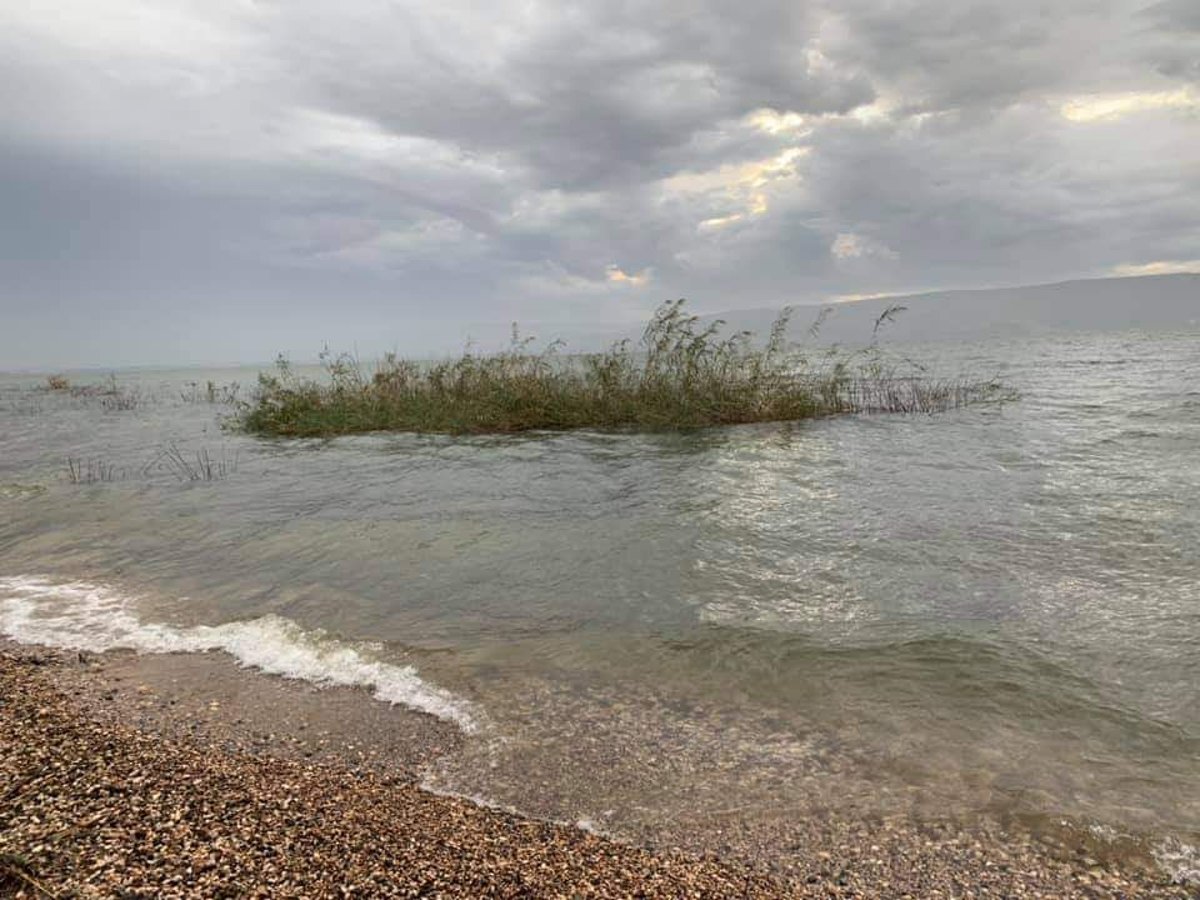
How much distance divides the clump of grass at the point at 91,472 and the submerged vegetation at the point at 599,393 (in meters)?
5.92

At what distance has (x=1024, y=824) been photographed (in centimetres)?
387

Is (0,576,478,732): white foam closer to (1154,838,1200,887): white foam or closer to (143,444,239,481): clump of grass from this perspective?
(1154,838,1200,887): white foam

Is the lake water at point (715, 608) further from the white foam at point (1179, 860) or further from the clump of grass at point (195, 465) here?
the clump of grass at point (195, 465)

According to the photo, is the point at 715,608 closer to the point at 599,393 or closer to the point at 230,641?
the point at 230,641

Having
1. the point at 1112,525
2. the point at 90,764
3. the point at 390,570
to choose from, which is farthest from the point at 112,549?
the point at 1112,525

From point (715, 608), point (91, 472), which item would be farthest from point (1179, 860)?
point (91, 472)

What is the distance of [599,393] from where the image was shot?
21625 millimetres

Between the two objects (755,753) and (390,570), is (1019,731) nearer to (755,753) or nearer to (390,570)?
(755,753)

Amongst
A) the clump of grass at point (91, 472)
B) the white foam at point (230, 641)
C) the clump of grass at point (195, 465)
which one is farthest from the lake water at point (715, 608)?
the clump of grass at point (195, 465)

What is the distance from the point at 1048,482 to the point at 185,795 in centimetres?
1464

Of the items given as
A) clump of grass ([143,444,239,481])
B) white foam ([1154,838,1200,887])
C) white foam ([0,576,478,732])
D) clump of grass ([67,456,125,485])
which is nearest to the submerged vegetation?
clump of grass ([143,444,239,481])

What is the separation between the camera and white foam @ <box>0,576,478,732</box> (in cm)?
569

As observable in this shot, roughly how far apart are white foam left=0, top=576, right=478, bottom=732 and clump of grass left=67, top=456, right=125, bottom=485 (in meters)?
8.95

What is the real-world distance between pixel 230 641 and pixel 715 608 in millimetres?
5240
